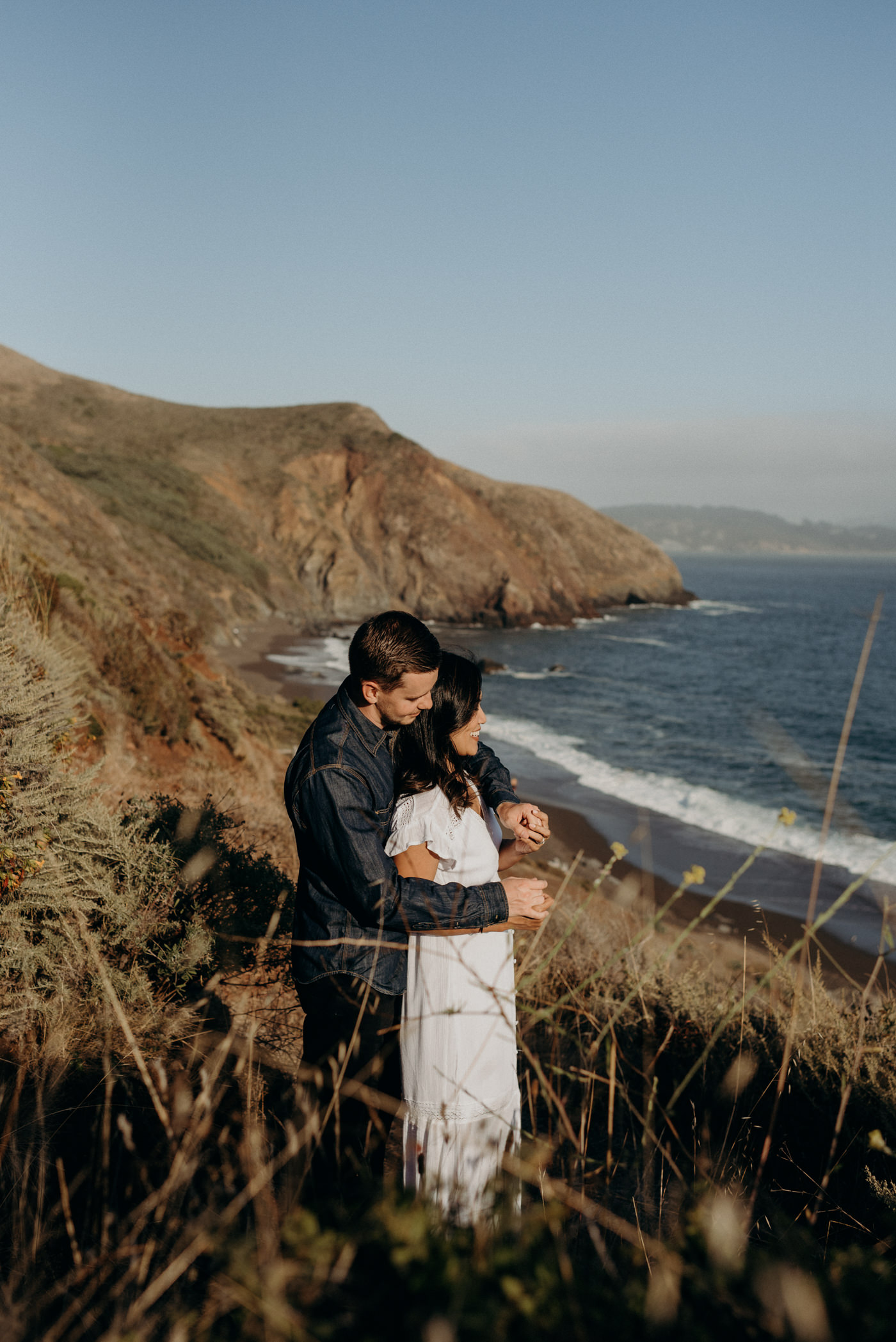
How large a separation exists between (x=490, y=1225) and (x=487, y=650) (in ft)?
123

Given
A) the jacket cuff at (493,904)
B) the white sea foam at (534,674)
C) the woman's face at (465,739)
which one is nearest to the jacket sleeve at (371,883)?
the jacket cuff at (493,904)

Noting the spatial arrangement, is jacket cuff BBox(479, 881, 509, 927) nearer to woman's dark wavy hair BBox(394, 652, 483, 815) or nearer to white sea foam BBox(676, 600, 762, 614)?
woman's dark wavy hair BBox(394, 652, 483, 815)

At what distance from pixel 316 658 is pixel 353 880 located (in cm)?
2741

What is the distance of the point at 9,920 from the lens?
291 cm

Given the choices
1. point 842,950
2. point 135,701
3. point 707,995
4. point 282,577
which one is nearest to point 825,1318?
point 707,995

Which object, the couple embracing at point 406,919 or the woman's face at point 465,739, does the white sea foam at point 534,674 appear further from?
the couple embracing at point 406,919

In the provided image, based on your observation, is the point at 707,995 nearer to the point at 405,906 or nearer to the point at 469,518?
the point at 405,906

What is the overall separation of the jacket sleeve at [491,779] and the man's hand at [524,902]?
54 cm

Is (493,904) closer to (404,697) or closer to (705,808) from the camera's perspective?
(404,697)

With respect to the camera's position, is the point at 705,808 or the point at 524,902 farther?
the point at 705,808

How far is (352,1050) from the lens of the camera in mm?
2135

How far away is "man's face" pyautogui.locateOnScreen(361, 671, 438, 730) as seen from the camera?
2.29m

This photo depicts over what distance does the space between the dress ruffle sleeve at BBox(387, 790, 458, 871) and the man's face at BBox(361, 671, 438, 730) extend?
0.26 metres

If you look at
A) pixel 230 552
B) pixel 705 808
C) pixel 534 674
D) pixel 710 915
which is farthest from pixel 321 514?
pixel 710 915
